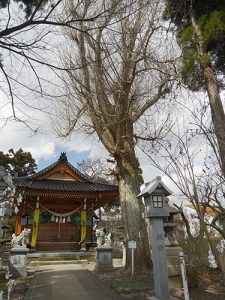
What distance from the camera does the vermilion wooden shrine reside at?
16609 millimetres

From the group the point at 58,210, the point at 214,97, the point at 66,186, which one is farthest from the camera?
the point at 58,210

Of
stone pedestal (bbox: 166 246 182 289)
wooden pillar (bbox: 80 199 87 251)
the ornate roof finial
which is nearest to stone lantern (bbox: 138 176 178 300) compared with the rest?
stone pedestal (bbox: 166 246 182 289)

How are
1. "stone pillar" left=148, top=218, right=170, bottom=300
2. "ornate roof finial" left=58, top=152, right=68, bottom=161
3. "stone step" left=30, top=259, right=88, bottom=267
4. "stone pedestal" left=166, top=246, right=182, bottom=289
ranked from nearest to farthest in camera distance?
"stone pillar" left=148, top=218, right=170, bottom=300, "stone pedestal" left=166, top=246, right=182, bottom=289, "stone step" left=30, top=259, right=88, bottom=267, "ornate roof finial" left=58, top=152, right=68, bottom=161

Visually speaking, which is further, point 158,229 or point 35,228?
point 35,228

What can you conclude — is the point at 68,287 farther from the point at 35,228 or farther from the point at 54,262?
the point at 35,228

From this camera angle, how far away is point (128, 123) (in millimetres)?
10867

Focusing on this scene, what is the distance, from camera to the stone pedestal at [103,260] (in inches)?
465

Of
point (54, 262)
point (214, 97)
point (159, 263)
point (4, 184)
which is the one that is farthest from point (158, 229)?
point (54, 262)

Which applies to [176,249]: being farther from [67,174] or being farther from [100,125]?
[67,174]

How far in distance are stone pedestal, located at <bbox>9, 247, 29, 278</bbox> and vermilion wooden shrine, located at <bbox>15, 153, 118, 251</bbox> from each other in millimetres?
5028

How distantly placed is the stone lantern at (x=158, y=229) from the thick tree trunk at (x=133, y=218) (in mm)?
3580

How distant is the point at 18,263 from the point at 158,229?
6.95 meters

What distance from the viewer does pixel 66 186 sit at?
17875 mm

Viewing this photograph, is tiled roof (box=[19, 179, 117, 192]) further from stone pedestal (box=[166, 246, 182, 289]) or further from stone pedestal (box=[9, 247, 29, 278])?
stone pedestal (box=[166, 246, 182, 289])
